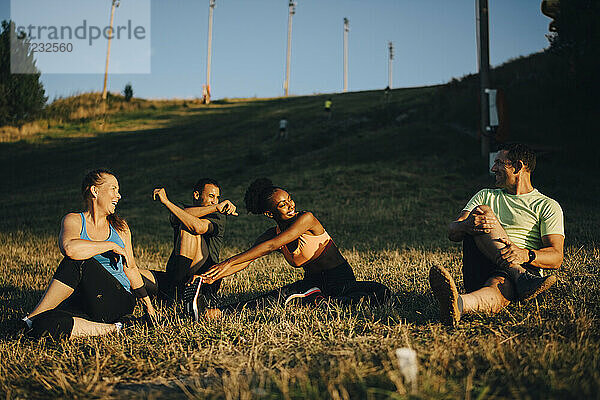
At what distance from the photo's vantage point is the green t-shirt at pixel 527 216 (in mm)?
4531

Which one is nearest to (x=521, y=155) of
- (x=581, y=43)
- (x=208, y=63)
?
(x=581, y=43)

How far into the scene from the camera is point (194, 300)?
4.65 m

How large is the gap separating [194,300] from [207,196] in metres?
1.91

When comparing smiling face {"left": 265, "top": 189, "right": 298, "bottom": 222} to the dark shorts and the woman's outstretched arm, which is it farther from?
→ the dark shorts

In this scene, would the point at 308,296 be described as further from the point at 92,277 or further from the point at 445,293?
the point at 92,277

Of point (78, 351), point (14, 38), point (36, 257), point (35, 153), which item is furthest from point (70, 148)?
point (78, 351)

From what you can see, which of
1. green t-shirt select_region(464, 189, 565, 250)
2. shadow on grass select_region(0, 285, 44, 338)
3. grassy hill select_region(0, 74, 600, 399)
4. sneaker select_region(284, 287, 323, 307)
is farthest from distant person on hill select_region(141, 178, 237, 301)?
green t-shirt select_region(464, 189, 565, 250)

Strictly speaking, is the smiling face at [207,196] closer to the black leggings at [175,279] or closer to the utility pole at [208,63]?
the black leggings at [175,279]

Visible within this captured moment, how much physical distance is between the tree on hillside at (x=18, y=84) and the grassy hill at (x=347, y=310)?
46.1 feet

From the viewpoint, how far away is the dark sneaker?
4.03 meters

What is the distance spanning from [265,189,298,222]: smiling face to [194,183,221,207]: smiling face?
4.55ft

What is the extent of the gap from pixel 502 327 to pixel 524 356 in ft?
2.43

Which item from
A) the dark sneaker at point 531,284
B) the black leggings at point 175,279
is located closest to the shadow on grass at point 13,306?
the black leggings at point 175,279

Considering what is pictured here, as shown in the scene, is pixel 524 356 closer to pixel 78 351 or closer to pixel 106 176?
pixel 78 351
